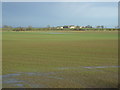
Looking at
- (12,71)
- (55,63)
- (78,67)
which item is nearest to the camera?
(12,71)

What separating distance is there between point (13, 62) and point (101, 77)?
126 inches

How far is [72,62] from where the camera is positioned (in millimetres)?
7781

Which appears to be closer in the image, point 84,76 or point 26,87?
point 26,87

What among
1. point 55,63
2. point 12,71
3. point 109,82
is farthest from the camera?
point 55,63

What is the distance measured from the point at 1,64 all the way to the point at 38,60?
131 cm

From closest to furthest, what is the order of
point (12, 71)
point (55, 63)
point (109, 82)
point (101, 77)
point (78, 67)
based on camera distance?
point (109, 82), point (101, 77), point (12, 71), point (78, 67), point (55, 63)

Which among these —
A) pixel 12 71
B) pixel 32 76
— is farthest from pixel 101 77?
pixel 12 71

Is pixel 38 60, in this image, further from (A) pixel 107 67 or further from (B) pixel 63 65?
(A) pixel 107 67

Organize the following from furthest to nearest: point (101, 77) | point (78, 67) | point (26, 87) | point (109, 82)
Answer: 1. point (78, 67)
2. point (101, 77)
3. point (109, 82)
4. point (26, 87)

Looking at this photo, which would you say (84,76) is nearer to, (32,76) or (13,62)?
(32,76)

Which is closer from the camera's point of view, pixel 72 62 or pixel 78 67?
pixel 78 67

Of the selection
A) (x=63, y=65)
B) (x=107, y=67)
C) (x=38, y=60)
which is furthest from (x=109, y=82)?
(x=38, y=60)

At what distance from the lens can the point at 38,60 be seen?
26.7ft

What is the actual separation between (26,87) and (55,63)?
256 centimetres
